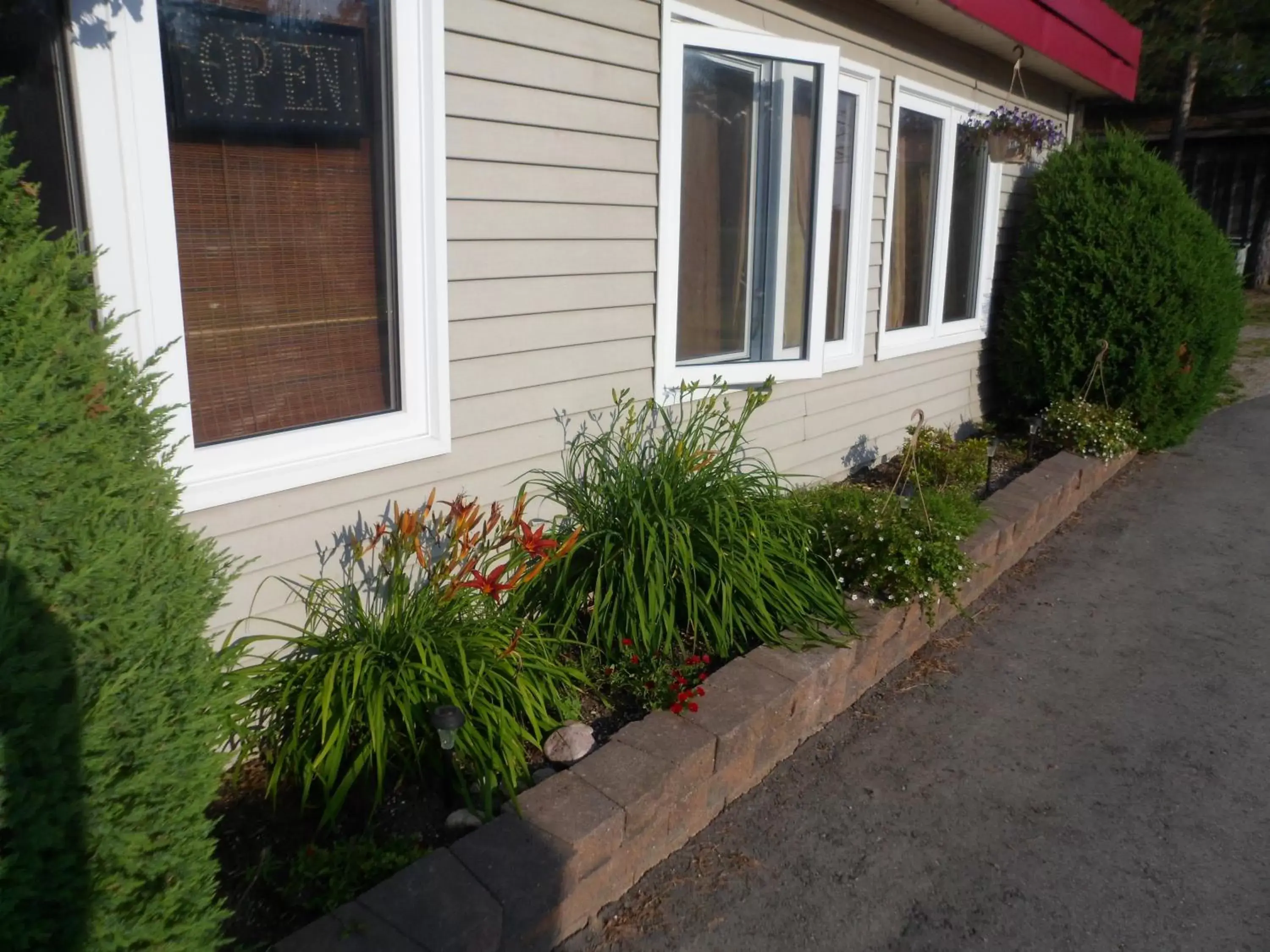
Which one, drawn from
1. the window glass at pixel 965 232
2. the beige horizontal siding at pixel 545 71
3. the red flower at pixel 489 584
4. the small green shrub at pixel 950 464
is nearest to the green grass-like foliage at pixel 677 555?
the red flower at pixel 489 584

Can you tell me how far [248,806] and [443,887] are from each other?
0.81m

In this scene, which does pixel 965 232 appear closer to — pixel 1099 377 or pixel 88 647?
pixel 1099 377

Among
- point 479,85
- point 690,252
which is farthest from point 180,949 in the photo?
point 690,252

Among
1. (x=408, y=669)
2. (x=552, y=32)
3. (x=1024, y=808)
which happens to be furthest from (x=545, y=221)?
(x=1024, y=808)

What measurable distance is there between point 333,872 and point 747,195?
3.71 m

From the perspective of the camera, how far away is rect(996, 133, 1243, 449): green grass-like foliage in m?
6.98

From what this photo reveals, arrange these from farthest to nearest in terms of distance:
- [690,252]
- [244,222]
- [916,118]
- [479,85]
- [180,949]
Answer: [916,118] < [690,252] < [479,85] < [244,222] < [180,949]

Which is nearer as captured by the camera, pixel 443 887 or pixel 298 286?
pixel 443 887

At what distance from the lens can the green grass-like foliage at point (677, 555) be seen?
360cm

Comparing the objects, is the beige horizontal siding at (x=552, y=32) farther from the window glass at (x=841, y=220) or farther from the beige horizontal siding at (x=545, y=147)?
the window glass at (x=841, y=220)

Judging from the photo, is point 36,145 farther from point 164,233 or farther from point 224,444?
point 224,444

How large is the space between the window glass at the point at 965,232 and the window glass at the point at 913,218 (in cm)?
25

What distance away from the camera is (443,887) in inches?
92.2

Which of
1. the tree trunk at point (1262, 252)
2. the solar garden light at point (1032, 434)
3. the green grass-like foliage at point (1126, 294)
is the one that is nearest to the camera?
the solar garden light at point (1032, 434)
